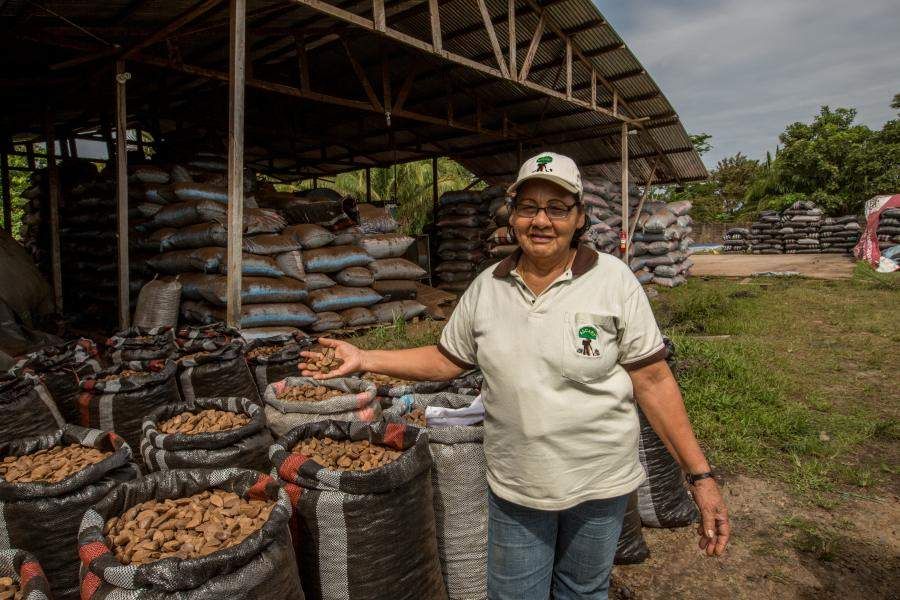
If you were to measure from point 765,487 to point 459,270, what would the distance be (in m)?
8.22

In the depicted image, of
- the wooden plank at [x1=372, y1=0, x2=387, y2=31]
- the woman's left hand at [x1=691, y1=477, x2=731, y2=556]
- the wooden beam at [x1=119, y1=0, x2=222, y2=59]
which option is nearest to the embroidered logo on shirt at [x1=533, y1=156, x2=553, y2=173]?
the woman's left hand at [x1=691, y1=477, x2=731, y2=556]

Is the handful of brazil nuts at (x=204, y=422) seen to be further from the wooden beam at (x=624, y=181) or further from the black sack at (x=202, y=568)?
the wooden beam at (x=624, y=181)

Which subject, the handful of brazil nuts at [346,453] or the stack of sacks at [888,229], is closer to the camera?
the handful of brazil nuts at [346,453]

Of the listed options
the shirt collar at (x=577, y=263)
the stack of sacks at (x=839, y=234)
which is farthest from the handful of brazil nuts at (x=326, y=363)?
the stack of sacks at (x=839, y=234)

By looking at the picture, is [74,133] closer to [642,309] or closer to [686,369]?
[686,369]

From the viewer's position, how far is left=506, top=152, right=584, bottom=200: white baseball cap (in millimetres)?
1519

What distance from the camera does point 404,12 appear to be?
707 cm

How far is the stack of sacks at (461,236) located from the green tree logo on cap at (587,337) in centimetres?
913

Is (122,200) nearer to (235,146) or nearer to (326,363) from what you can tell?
(235,146)

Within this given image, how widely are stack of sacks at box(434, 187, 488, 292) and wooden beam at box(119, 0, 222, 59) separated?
6.13 meters

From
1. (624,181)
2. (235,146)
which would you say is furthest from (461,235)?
(235,146)

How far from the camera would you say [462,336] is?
1.77m

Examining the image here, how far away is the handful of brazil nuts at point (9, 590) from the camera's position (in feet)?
4.53

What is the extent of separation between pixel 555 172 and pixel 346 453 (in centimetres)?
114
